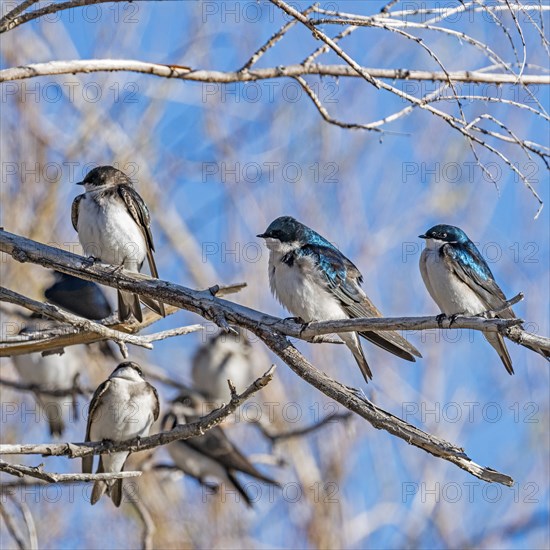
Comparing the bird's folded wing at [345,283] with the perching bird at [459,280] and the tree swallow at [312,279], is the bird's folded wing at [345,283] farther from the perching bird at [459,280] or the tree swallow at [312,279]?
the perching bird at [459,280]

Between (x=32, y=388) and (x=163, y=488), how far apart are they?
2.14 meters

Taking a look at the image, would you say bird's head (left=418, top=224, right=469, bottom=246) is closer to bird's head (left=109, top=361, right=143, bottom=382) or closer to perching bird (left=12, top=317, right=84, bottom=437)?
bird's head (left=109, top=361, right=143, bottom=382)

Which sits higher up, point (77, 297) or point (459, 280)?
point (77, 297)

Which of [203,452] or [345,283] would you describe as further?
[203,452]

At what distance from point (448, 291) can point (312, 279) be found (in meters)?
0.66

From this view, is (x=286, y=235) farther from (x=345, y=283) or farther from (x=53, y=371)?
(x=53, y=371)

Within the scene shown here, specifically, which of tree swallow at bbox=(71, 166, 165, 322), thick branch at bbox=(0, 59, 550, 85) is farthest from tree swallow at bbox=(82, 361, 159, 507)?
thick branch at bbox=(0, 59, 550, 85)

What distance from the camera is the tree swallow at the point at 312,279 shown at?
176 inches

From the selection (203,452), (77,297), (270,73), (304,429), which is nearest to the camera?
(270,73)

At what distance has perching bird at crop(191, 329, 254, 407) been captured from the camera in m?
8.84

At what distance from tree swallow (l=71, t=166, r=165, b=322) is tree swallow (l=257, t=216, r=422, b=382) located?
2.02 feet

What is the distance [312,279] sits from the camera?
449 centimetres

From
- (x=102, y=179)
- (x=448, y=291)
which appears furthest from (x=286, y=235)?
(x=102, y=179)

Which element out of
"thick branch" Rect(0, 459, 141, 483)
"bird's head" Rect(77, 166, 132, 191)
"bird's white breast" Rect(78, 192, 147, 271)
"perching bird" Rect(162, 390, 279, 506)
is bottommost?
"thick branch" Rect(0, 459, 141, 483)
